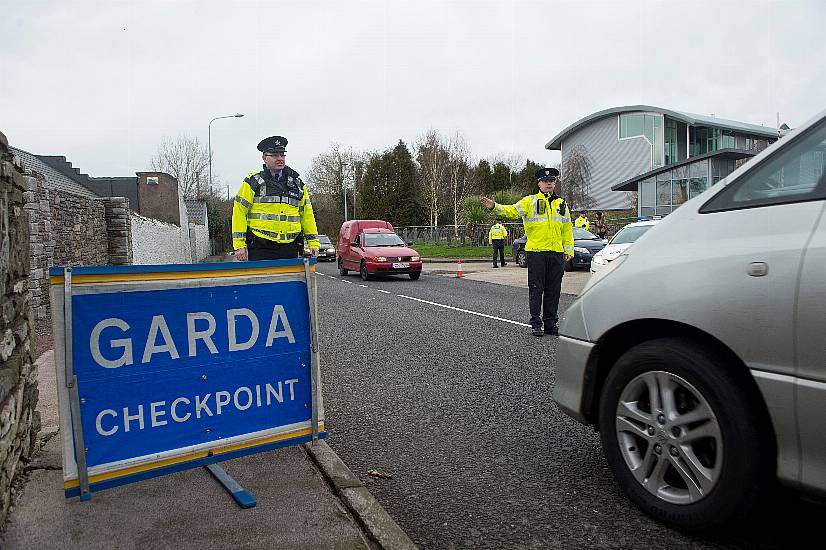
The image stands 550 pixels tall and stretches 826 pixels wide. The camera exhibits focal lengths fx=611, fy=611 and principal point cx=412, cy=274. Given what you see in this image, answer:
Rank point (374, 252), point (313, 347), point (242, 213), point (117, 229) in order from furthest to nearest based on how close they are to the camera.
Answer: point (374, 252)
point (117, 229)
point (242, 213)
point (313, 347)

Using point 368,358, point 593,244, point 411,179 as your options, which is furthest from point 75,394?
point 411,179

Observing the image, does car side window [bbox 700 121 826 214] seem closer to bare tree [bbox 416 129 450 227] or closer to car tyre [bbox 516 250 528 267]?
car tyre [bbox 516 250 528 267]

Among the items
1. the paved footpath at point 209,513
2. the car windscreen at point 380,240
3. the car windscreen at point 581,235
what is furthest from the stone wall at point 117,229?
the car windscreen at point 581,235

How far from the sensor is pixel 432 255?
34.0 metres

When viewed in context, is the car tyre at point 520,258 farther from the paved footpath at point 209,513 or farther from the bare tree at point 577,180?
the bare tree at point 577,180

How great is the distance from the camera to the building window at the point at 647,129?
5106 centimetres

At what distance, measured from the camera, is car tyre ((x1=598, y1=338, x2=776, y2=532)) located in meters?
2.32

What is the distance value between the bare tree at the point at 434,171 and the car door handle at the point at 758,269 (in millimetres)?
49765

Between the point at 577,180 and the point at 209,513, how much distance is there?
53.7 metres

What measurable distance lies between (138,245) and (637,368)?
1813cm

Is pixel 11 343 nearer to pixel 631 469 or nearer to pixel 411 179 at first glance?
pixel 631 469

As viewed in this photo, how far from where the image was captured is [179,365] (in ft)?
9.70

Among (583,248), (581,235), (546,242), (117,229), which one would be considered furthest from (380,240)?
(546,242)

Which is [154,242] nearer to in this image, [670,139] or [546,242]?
[546,242]
